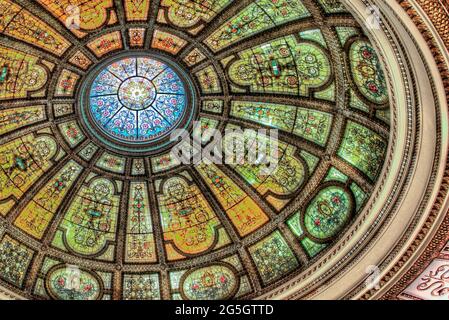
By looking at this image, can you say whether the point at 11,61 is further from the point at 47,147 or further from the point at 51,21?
the point at 47,147

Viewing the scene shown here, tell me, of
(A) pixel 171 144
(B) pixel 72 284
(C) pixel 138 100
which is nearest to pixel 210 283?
(B) pixel 72 284

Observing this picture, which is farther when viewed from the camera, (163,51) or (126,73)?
(126,73)

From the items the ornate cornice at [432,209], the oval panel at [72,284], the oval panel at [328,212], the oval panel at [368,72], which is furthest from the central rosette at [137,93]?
the ornate cornice at [432,209]

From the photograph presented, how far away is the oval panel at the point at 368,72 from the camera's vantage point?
14109 millimetres

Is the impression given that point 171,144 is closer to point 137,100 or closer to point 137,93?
point 137,100

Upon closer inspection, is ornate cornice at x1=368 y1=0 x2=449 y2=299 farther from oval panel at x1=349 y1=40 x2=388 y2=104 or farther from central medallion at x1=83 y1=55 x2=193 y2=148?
central medallion at x1=83 y1=55 x2=193 y2=148

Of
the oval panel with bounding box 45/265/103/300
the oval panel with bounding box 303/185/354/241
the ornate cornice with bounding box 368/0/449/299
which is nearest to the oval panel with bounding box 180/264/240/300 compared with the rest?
the oval panel with bounding box 45/265/103/300

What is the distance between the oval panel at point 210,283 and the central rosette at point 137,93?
601 centimetres

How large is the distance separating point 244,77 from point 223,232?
5.13 meters

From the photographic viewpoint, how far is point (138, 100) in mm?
19516

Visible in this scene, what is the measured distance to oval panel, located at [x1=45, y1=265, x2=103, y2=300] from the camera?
1766 centimetres

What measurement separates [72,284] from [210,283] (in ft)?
14.4
